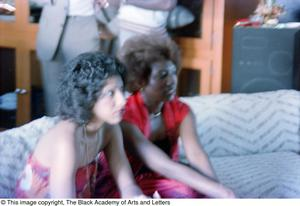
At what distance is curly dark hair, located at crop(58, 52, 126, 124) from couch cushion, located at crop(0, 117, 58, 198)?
0.11 m

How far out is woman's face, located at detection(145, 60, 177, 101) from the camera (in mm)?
946

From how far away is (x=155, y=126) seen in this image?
983 mm

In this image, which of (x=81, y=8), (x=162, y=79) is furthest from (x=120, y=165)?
(x=81, y=8)

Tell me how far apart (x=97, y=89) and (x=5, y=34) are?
0.35m

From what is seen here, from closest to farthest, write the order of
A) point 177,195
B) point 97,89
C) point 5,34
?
point 97,89, point 177,195, point 5,34

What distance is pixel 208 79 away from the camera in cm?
124

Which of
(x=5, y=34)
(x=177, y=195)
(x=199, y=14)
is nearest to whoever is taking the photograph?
(x=177, y=195)

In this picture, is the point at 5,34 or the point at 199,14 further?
the point at 199,14

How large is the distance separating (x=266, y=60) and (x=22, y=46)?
0.68 meters

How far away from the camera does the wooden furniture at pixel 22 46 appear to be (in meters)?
1.04

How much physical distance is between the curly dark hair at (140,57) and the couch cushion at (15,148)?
0.53 ft

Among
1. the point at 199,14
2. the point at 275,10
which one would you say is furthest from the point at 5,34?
the point at 275,10

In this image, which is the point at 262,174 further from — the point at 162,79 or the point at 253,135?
the point at 162,79

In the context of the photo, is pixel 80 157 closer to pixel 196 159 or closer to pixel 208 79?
pixel 196 159
